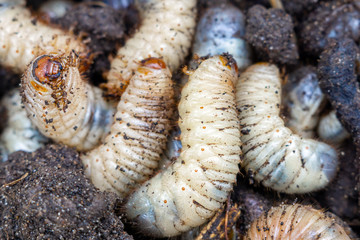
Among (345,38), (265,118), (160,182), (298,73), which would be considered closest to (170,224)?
(160,182)

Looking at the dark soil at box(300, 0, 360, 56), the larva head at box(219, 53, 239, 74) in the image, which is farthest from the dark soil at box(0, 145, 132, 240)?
the dark soil at box(300, 0, 360, 56)

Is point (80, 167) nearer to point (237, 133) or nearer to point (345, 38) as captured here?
point (237, 133)

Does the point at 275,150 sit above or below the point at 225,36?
below

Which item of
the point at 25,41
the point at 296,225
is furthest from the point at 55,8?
the point at 296,225

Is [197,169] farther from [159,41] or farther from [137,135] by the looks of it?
[159,41]

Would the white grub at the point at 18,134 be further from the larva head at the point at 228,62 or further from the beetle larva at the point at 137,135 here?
the larva head at the point at 228,62
